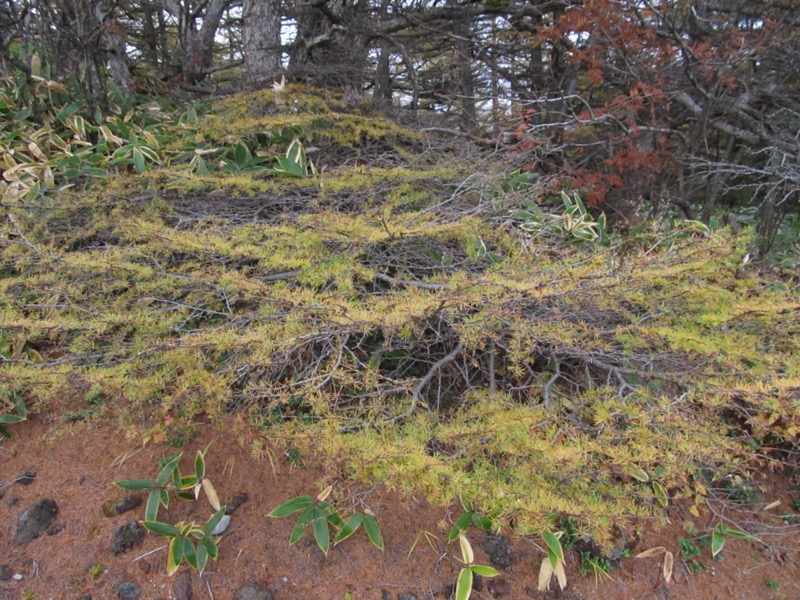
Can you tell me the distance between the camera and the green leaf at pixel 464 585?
1.35m

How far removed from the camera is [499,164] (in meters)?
2.64

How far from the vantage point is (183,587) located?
1.46m

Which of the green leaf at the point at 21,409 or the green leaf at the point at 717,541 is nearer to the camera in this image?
the green leaf at the point at 717,541

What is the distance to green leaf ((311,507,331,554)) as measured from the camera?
140 centimetres

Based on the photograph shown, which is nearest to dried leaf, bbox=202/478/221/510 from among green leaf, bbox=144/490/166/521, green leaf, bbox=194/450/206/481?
green leaf, bbox=194/450/206/481

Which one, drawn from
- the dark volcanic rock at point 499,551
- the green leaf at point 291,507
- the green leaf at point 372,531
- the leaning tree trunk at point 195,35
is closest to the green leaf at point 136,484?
the green leaf at point 291,507

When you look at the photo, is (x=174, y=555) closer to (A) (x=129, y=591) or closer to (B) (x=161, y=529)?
(B) (x=161, y=529)

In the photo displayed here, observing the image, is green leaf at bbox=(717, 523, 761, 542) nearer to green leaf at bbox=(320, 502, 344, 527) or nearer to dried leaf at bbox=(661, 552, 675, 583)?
dried leaf at bbox=(661, 552, 675, 583)

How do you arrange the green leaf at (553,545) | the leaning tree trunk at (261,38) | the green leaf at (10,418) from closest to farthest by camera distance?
the green leaf at (553,545) → the green leaf at (10,418) → the leaning tree trunk at (261,38)

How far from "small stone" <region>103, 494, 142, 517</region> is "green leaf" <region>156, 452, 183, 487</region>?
124mm

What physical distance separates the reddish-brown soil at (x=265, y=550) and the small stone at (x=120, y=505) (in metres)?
0.02

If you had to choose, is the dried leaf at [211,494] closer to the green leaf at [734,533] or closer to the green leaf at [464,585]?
the green leaf at [464,585]

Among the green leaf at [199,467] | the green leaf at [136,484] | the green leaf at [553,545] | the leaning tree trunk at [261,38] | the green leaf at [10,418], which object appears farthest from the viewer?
the leaning tree trunk at [261,38]

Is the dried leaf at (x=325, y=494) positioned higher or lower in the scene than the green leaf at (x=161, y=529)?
higher
